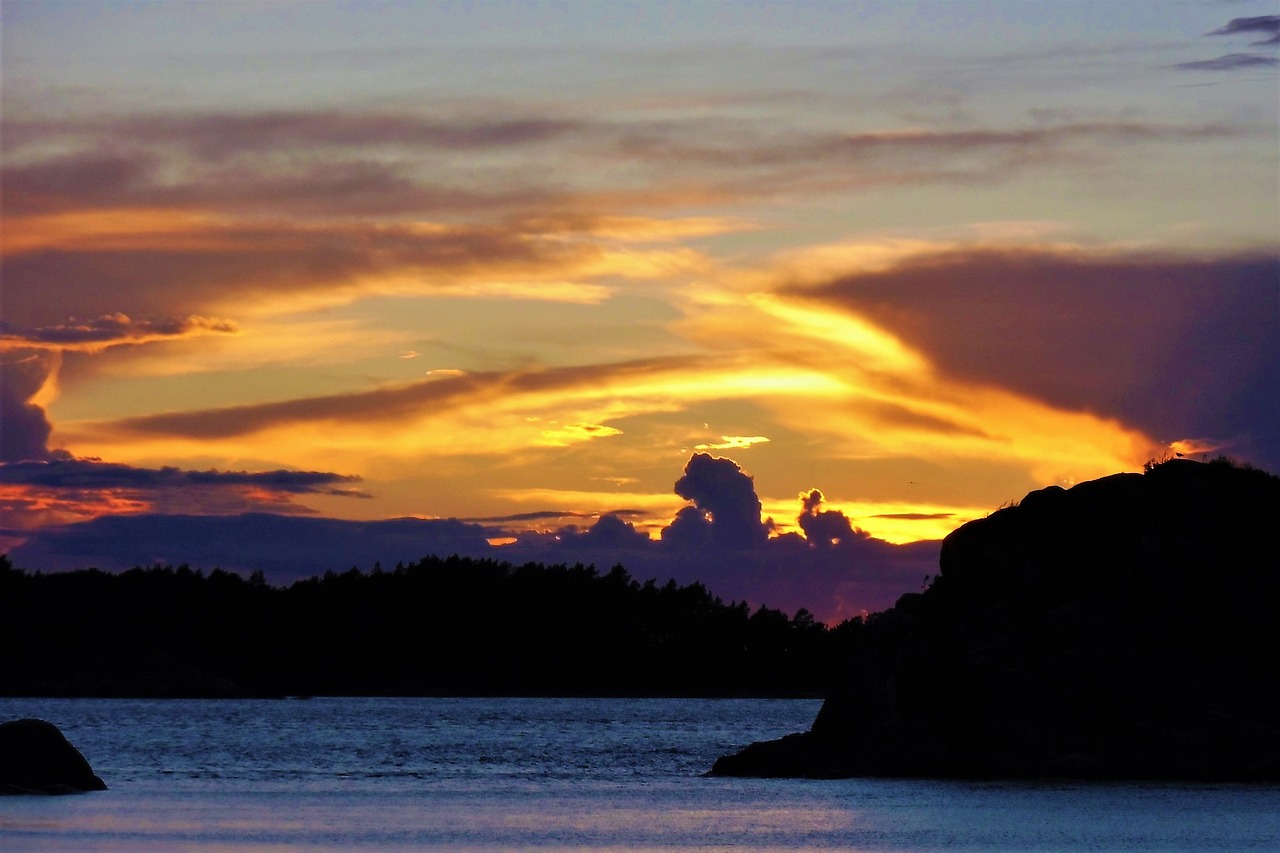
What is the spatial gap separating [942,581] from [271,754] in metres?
36.9

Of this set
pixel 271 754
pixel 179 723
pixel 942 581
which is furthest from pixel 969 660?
pixel 179 723

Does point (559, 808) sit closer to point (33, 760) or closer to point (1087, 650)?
point (33, 760)

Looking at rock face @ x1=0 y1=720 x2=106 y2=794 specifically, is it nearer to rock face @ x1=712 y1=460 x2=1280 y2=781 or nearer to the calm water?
the calm water

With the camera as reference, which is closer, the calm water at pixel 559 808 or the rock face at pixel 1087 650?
the calm water at pixel 559 808

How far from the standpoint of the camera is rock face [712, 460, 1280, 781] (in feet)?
208

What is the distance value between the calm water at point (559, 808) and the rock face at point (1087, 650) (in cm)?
186

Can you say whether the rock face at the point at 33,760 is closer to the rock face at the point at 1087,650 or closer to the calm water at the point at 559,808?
the calm water at the point at 559,808

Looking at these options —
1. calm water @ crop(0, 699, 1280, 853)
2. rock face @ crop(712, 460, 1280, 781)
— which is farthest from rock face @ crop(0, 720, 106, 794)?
rock face @ crop(712, 460, 1280, 781)

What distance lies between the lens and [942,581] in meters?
69.4

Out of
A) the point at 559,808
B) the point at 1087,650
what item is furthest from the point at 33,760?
the point at 1087,650

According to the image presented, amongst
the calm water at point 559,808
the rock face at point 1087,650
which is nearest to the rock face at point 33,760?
the calm water at point 559,808

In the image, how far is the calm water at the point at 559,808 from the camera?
4906 cm

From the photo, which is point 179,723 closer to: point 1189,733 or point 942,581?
point 942,581

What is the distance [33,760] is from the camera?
A: 2234 inches
